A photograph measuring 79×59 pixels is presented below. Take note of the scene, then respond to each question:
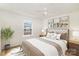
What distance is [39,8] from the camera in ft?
5.24

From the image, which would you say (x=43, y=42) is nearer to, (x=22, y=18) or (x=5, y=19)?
(x=22, y=18)

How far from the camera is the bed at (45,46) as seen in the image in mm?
1517

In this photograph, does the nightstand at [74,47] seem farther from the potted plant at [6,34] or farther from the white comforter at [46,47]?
the potted plant at [6,34]

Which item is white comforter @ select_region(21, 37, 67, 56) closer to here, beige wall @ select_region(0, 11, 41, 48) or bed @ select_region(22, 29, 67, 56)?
bed @ select_region(22, 29, 67, 56)

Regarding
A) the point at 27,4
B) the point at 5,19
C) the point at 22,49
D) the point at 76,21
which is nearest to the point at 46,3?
the point at 27,4

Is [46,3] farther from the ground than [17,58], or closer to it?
farther from the ground

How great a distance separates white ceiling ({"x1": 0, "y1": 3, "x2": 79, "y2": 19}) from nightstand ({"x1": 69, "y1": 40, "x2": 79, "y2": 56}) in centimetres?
55

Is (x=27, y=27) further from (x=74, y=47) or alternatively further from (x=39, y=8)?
(x=74, y=47)

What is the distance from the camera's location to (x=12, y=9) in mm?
1576

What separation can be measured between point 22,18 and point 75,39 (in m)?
1.03

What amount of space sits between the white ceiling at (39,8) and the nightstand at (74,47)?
0.55m

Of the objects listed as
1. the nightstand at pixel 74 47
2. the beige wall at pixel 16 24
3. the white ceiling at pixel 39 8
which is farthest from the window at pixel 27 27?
the nightstand at pixel 74 47

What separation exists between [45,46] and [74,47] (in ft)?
1.75

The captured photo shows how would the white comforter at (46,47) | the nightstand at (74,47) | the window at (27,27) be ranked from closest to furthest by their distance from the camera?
the white comforter at (46,47) → the nightstand at (74,47) → the window at (27,27)
